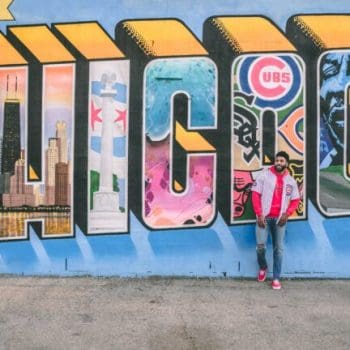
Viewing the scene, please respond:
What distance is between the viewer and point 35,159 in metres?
7.29

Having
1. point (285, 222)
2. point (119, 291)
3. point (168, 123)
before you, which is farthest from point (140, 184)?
point (285, 222)

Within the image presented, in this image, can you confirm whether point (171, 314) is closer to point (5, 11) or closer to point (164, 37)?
point (164, 37)

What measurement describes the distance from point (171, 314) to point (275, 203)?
199cm

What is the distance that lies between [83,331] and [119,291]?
1356 mm

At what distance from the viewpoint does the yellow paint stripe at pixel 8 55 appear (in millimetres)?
7273

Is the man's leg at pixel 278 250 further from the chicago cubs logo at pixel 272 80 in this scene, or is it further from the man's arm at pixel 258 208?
the chicago cubs logo at pixel 272 80

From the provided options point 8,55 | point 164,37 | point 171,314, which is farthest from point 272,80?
point 8,55

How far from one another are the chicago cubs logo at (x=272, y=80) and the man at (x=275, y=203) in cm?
73

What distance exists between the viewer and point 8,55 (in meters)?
7.29

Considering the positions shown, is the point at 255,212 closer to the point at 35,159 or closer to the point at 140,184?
the point at 140,184

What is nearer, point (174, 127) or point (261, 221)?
point (261, 221)

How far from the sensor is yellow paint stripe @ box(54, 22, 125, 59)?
722 cm

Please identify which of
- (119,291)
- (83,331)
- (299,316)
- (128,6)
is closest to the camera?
(83,331)

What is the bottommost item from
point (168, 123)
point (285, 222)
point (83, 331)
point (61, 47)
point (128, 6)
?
point (83, 331)
